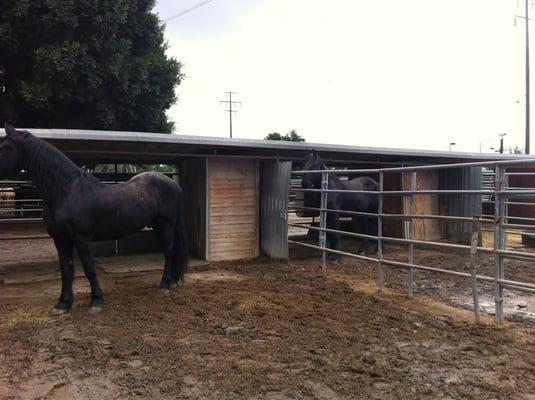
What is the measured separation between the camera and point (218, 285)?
20.9 feet

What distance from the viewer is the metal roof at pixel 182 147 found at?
259 inches

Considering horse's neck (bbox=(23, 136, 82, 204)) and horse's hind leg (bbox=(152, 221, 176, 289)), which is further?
horse's hind leg (bbox=(152, 221, 176, 289))

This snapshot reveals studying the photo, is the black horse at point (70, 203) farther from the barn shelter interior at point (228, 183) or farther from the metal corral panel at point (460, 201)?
the metal corral panel at point (460, 201)

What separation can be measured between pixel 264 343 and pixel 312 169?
4.59 metres

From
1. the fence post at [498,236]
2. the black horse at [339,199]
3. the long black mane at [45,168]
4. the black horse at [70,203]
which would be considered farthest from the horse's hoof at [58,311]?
the fence post at [498,236]

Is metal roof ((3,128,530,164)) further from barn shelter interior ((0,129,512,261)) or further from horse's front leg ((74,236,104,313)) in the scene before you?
horse's front leg ((74,236,104,313))

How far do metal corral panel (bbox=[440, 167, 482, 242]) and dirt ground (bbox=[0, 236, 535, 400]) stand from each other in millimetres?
4130

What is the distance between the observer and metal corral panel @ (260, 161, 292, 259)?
26.9 ft

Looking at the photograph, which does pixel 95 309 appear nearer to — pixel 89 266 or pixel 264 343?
pixel 89 266

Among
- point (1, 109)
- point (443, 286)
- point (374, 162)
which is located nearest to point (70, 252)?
point (443, 286)

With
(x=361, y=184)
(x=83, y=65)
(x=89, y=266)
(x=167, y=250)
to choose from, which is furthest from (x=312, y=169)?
(x=83, y=65)

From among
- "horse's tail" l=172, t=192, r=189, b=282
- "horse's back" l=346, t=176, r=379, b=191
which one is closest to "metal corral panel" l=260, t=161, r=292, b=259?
"horse's back" l=346, t=176, r=379, b=191

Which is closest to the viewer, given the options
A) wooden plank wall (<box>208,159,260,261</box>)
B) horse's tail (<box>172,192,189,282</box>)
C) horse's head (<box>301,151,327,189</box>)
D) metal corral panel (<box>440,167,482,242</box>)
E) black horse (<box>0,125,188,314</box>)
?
black horse (<box>0,125,188,314</box>)

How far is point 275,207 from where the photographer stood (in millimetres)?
8336
